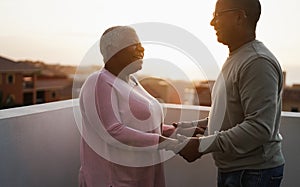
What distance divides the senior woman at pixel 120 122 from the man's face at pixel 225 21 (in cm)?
41

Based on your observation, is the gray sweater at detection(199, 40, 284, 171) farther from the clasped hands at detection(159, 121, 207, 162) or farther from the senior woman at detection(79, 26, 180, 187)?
the senior woman at detection(79, 26, 180, 187)

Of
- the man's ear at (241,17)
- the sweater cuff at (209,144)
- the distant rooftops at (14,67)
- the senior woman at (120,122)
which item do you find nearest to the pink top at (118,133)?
the senior woman at (120,122)

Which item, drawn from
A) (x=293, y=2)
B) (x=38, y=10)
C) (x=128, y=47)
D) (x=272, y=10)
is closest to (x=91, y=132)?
(x=128, y=47)

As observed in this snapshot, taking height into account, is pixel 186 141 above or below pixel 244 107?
below

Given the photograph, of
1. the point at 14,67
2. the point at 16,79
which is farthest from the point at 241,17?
the point at 16,79

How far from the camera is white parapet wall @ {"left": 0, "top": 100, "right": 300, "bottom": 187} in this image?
1990mm

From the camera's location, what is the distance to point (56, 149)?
7.62 feet

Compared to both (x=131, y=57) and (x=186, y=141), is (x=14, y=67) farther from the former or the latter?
(x=186, y=141)

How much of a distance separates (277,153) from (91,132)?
84 centimetres

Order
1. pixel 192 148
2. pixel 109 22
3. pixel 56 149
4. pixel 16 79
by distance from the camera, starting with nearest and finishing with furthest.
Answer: pixel 192 148
pixel 109 22
pixel 56 149
pixel 16 79

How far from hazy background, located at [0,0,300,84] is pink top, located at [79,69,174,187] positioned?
0.27 meters

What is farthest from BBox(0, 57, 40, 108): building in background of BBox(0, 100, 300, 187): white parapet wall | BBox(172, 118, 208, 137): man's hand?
BBox(172, 118, 208, 137): man's hand

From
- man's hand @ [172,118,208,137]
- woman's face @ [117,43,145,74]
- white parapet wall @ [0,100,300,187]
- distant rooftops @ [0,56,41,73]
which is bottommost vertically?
distant rooftops @ [0,56,41,73]

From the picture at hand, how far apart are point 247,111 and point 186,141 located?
34cm
